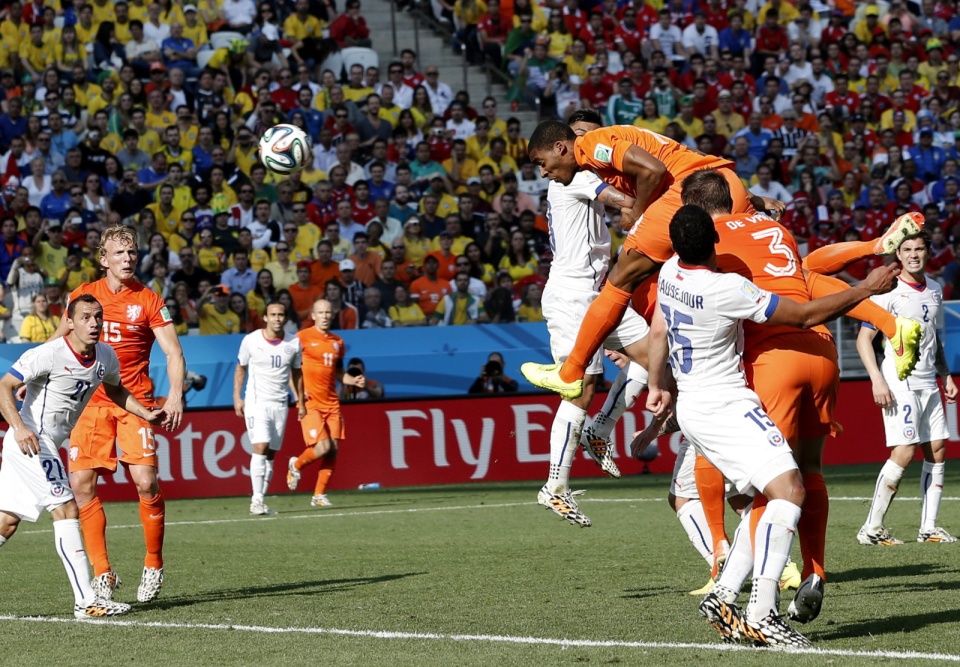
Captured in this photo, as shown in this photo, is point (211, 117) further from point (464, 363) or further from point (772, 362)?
point (772, 362)

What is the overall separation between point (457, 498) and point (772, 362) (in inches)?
382

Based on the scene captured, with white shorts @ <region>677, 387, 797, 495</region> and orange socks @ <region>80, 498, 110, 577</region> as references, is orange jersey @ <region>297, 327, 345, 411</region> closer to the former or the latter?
orange socks @ <region>80, 498, 110, 577</region>

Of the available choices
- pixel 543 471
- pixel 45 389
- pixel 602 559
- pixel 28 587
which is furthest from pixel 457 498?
pixel 45 389

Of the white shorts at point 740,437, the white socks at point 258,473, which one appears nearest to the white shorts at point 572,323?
the white shorts at point 740,437

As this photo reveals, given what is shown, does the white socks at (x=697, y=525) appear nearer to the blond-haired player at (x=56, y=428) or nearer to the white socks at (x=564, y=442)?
the white socks at (x=564, y=442)

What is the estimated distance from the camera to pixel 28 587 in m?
9.80

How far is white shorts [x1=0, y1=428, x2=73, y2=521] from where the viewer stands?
8.20 m

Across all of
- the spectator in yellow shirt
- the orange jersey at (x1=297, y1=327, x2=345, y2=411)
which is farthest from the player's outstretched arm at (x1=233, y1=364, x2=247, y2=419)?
the spectator in yellow shirt

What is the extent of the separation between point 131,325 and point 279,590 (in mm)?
Result: 1973

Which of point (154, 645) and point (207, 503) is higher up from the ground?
point (154, 645)

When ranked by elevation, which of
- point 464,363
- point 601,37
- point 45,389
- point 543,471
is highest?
point 601,37

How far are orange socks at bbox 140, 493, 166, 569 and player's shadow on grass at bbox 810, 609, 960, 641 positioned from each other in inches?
165

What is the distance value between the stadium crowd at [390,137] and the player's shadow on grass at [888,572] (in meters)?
10.1

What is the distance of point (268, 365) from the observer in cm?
1652
